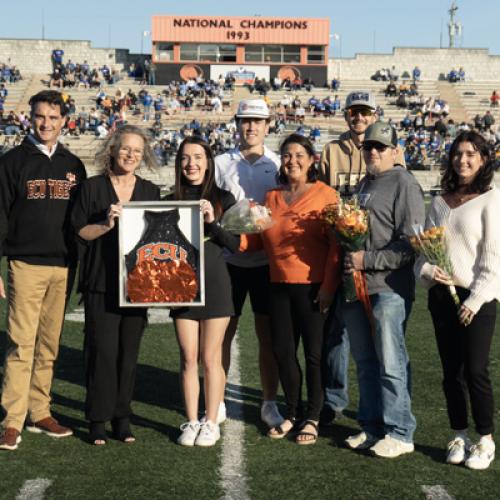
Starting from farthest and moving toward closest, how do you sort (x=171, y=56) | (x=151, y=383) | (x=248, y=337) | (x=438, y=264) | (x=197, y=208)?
(x=171, y=56), (x=248, y=337), (x=151, y=383), (x=197, y=208), (x=438, y=264)

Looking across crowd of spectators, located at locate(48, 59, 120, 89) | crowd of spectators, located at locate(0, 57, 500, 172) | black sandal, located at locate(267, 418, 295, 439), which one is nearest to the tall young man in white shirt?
black sandal, located at locate(267, 418, 295, 439)

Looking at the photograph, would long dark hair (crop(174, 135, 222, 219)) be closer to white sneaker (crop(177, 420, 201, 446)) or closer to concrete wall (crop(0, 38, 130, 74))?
white sneaker (crop(177, 420, 201, 446))

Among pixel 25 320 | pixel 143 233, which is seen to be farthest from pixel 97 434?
pixel 143 233

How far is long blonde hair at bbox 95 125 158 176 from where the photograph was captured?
5.11 metres

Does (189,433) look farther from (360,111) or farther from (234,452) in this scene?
(360,111)

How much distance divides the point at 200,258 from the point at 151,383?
1928 millimetres

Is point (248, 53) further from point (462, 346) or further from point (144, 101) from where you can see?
point (462, 346)

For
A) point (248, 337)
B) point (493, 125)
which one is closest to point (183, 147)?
point (248, 337)

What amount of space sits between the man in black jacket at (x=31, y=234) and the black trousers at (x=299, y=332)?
4.16ft

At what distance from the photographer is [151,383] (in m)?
6.64

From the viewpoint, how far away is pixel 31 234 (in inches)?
202

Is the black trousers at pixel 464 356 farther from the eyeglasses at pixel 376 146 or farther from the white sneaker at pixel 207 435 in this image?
the white sneaker at pixel 207 435

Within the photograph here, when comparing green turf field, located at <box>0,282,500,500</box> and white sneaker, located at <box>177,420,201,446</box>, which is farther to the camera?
white sneaker, located at <box>177,420,201,446</box>

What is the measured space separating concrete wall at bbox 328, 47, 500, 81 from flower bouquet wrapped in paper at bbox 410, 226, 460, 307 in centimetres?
5542
